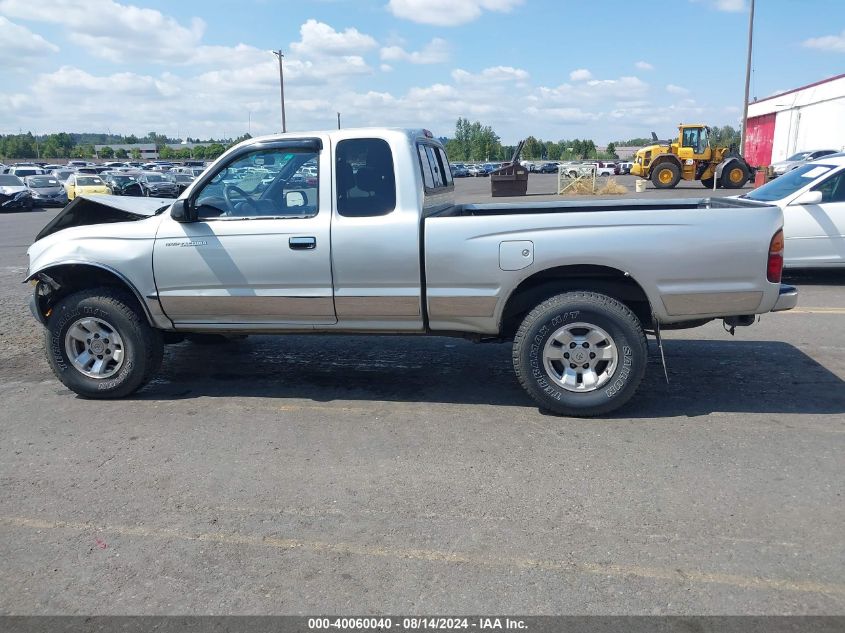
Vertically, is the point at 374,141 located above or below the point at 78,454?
above

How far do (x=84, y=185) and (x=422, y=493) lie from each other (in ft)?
109

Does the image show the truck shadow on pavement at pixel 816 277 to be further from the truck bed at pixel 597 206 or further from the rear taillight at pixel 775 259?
the rear taillight at pixel 775 259

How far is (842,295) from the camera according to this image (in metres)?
9.02

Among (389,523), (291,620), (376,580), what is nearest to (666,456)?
(389,523)

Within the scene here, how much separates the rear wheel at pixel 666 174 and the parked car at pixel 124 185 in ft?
76.5

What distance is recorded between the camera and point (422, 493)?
158 inches

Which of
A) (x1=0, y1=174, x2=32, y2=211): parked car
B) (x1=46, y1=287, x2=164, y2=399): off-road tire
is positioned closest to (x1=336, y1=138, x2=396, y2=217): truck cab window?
(x1=46, y1=287, x2=164, y2=399): off-road tire

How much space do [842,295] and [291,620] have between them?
337 inches

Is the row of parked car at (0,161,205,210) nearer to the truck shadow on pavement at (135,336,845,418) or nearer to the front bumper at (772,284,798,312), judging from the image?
the truck shadow on pavement at (135,336,845,418)

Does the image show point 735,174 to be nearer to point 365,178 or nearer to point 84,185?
point 84,185

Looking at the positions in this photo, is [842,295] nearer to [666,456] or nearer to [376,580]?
[666,456]

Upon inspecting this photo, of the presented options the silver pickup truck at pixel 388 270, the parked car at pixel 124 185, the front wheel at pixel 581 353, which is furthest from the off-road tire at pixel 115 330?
the parked car at pixel 124 185

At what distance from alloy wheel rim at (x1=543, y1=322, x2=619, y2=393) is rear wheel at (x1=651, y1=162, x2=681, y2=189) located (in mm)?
29659

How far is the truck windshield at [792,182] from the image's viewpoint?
9.70 m
